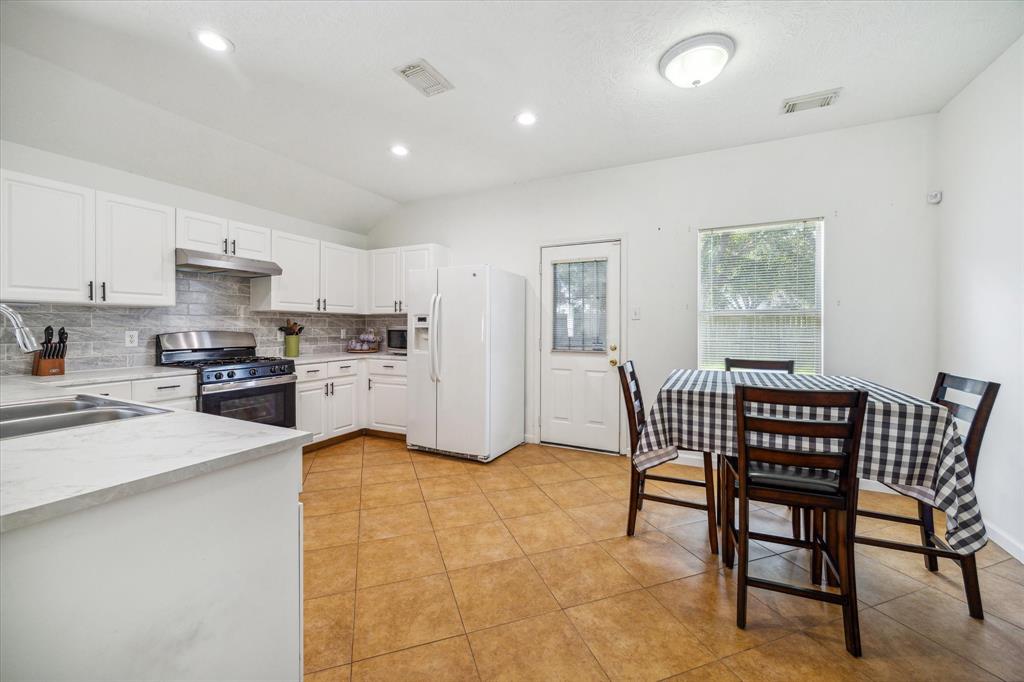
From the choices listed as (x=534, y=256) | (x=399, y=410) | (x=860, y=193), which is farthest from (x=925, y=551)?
(x=399, y=410)

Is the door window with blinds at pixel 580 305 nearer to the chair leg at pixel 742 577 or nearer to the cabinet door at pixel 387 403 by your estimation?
the cabinet door at pixel 387 403

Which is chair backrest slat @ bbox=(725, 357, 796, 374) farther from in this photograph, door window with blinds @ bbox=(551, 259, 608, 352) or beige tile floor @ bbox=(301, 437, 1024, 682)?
door window with blinds @ bbox=(551, 259, 608, 352)

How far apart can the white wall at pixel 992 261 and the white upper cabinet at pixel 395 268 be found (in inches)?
163

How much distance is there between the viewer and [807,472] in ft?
6.02

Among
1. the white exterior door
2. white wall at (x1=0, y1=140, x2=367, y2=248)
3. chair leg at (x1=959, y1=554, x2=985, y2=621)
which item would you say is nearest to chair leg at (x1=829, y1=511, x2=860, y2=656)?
chair leg at (x1=959, y1=554, x2=985, y2=621)

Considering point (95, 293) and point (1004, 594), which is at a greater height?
point (95, 293)

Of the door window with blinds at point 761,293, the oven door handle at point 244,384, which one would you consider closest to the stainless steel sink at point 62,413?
the oven door handle at point 244,384

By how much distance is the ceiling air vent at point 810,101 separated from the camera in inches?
106

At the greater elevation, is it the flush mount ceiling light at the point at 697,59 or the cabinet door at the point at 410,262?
the flush mount ceiling light at the point at 697,59

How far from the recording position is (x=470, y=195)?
15.1 ft

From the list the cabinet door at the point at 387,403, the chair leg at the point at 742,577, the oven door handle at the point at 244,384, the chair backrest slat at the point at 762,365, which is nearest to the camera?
the chair leg at the point at 742,577

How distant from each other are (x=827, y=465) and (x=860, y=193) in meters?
2.61

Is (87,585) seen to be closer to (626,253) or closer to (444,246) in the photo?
(626,253)

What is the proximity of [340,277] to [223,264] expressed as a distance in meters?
1.30
